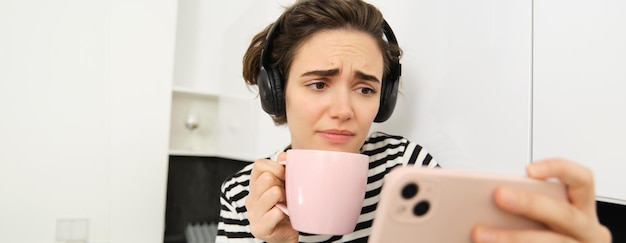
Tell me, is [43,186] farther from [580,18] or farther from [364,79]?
[580,18]


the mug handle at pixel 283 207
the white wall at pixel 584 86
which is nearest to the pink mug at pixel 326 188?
the mug handle at pixel 283 207

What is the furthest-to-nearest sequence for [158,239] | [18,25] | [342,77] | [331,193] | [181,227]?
[181,227] < [158,239] < [18,25] < [342,77] < [331,193]

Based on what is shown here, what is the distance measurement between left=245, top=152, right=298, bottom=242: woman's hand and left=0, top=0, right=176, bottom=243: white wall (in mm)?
1144

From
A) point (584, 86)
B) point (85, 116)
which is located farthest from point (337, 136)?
point (85, 116)

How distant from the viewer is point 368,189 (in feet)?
2.94

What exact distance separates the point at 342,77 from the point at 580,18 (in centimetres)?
37

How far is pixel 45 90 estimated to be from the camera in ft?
4.97

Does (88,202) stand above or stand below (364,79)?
below

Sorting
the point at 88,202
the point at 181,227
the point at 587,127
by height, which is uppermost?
the point at 587,127

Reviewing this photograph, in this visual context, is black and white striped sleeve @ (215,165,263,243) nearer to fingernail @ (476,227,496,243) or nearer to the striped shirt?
the striped shirt

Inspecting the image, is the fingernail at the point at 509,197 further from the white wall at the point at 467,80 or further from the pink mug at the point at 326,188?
the white wall at the point at 467,80

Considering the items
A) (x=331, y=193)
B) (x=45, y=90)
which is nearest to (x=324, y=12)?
(x=331, y=193)

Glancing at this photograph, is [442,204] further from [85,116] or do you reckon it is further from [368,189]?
[85,116]

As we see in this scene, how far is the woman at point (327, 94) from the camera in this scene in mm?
674
